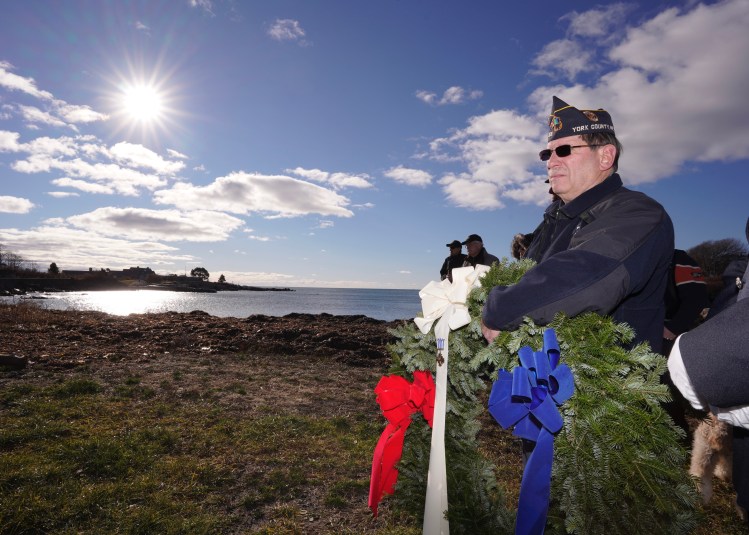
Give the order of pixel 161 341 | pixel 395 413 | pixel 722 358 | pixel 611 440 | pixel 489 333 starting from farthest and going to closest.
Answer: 1. pixel 161 341
2. pixel 395 413
3. pixel 489 333
4. pixel 611 440
5. pixel 722 358

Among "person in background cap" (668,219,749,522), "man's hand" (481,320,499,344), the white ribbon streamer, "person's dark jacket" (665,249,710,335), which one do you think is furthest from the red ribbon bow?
"person's dark jacket" (665,249,710,335)

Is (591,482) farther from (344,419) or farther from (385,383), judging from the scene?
(344,419)

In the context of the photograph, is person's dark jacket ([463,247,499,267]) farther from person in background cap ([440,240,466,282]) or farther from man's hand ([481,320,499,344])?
man's hand ([481,320,499,344])

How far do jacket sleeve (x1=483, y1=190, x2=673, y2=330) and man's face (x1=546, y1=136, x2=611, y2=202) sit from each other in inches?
20.2

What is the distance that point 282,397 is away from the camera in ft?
26.7

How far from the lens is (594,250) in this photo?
1746 millimetres

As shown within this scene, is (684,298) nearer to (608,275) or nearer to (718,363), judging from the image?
(608,275)

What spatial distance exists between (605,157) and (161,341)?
14.3 meters

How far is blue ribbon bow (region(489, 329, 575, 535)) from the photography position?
67.7 inches

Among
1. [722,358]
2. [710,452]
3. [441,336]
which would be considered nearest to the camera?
[722,358]

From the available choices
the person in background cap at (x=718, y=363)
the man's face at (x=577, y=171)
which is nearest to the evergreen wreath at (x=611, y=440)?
the person in background cap at (x=718, y=363)

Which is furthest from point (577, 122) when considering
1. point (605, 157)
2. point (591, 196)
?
point (591, 196)

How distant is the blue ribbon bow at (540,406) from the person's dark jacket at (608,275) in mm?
155

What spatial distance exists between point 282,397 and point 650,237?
7.48 metres
